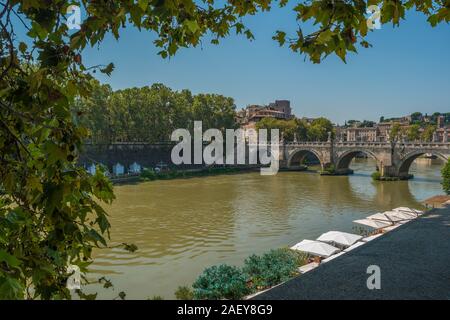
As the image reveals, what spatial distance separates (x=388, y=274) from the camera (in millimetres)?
7516

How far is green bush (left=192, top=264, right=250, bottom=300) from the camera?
9.01 metres

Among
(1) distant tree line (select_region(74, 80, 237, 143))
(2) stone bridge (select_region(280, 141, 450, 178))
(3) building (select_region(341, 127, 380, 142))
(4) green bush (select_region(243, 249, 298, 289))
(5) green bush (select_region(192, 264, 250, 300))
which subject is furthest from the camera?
(3) building (select_region(341, 127, 380, 142))

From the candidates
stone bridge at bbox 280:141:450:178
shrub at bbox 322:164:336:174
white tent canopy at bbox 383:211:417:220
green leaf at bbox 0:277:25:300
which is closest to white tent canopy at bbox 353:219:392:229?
white tent canopy at bbox 383:211:417:220

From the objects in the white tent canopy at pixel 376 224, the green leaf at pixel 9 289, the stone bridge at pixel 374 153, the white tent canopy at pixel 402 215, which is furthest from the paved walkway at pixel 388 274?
the stone bridge at pixel 374 153

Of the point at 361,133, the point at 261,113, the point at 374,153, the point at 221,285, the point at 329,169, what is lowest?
the point at 221,285

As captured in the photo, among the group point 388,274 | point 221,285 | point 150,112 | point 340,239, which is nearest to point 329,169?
point 150,112

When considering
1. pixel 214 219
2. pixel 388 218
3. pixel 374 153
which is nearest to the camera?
pixel 388 218

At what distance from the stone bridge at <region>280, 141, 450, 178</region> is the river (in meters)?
2.81

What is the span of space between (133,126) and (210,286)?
37.3m

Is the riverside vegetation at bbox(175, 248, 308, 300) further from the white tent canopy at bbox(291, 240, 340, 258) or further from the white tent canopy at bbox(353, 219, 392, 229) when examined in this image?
the white tent canopy at bbox(353, 219, 392, 229)

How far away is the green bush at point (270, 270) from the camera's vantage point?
32.5 feet

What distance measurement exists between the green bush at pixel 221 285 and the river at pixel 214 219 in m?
2.09

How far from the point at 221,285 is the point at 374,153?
38.4m

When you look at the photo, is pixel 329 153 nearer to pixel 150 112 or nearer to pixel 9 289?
pixel 150 112
